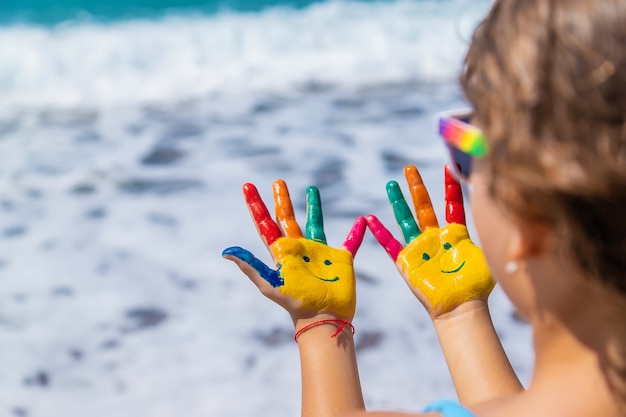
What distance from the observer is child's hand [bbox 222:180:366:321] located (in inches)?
62.6

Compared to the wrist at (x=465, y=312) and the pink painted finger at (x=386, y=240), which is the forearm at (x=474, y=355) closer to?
the wrist at (x=465, y=312)

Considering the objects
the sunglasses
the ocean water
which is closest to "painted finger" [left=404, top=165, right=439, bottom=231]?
the ocean water

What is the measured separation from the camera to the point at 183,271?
11.5ft

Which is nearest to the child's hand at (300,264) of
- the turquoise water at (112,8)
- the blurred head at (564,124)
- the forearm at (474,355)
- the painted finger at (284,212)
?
the painted finger at (284,212)

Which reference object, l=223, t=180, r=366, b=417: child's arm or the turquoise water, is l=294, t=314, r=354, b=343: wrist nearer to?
l=223, t=180, r=366, b=417: child's arm

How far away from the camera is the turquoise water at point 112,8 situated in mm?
8973

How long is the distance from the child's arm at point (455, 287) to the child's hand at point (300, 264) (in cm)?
12

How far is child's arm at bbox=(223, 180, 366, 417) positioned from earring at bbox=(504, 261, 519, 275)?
0.61 m

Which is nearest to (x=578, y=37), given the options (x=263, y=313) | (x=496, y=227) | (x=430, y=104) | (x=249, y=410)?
(x=496, y=227)

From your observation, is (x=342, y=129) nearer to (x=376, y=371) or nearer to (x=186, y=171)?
(x=186, y=171)

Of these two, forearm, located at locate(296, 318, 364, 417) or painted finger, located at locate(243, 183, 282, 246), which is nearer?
forearm, located at locate(296, 318, 364, 417)

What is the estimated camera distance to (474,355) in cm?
153

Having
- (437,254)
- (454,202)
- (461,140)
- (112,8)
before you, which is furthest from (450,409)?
(112,8)

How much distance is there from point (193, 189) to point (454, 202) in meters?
2.79
